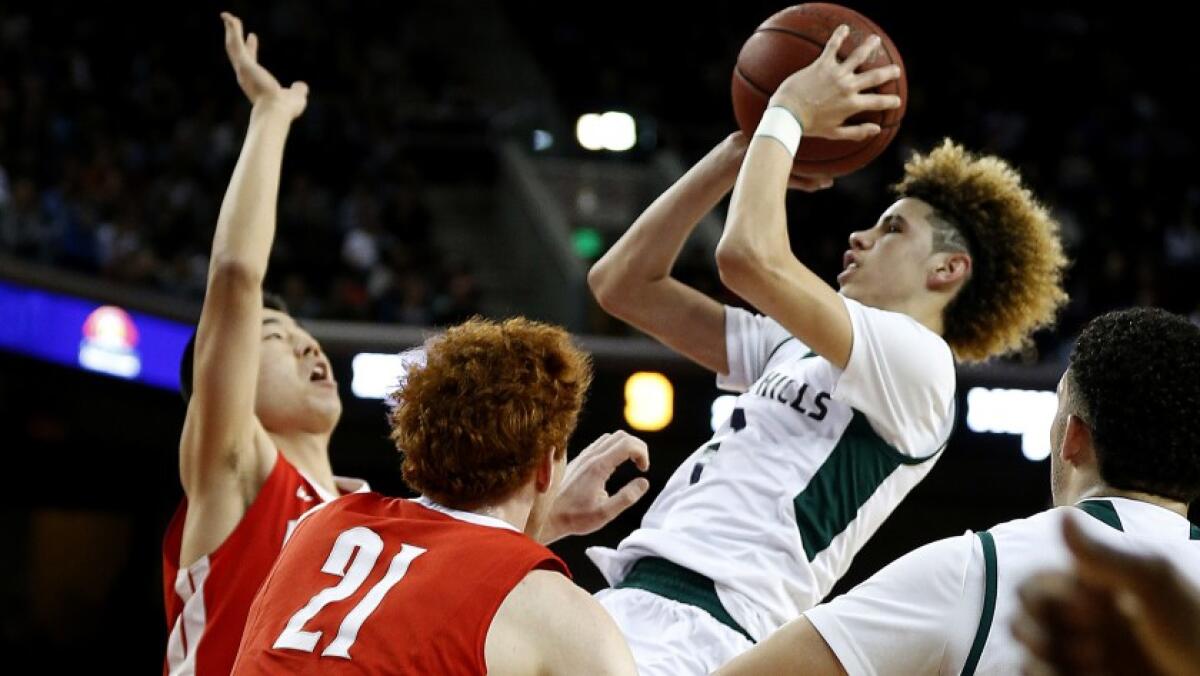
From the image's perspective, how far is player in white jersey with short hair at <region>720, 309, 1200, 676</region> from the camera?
211cm

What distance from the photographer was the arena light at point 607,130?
1389 cm

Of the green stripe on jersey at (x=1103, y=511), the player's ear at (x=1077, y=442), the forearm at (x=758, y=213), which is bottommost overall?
the green stripe on jersey at (x=1103, y=511)

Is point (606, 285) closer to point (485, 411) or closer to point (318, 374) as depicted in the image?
point (318, 374)

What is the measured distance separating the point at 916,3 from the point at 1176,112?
9.48ft

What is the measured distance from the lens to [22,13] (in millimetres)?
13055

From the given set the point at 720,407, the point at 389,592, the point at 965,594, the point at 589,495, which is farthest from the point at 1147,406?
the point at 720,407

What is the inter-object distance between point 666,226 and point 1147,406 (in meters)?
1.55

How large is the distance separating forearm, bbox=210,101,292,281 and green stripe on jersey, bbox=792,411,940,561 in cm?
117

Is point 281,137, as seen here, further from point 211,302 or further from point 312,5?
point 312,5

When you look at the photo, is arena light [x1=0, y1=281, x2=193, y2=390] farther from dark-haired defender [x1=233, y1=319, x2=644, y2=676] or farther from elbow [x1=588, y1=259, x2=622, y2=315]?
dark-haired defender [x1=233, y1=319, x2=644, y2=676]

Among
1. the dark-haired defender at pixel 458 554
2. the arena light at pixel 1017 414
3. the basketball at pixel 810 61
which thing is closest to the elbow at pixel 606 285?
the basketball at pixel 810 61

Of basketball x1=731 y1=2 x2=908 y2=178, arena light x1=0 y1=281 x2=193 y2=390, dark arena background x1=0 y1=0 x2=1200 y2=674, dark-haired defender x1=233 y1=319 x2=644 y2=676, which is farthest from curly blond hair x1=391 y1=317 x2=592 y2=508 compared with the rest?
arena light x1=0 y1=281 x2=193 y2=390

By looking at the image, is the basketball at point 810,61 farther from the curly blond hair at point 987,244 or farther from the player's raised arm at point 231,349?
the player's raised arm at point 231,349

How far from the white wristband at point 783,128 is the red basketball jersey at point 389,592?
101cm
